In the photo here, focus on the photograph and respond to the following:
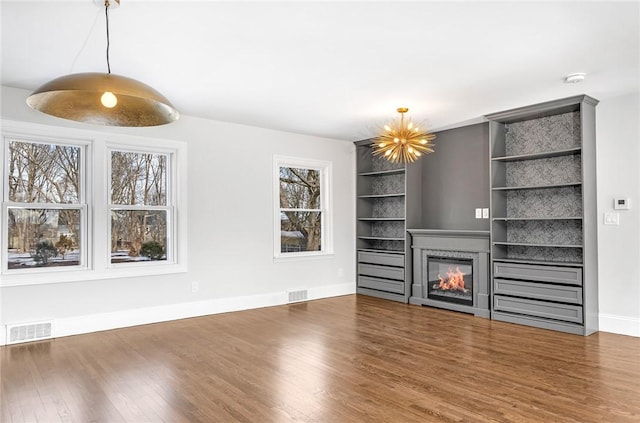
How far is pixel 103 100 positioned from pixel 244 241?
395 cm

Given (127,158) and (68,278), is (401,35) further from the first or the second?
(68,278)

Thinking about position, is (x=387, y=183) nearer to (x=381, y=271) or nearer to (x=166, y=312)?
(x=381, y=271)

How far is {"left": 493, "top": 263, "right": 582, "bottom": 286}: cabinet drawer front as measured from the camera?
15.3 feet

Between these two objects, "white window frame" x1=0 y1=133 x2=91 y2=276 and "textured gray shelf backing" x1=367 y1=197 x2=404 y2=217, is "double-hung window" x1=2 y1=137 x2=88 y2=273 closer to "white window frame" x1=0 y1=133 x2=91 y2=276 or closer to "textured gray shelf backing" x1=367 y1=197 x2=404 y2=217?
"white window frame" x1=0 y1=133 x2=91 y2=276

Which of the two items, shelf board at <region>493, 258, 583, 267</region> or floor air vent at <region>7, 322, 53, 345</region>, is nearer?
floor air vent at <region>7, 322, 53, 345</region>

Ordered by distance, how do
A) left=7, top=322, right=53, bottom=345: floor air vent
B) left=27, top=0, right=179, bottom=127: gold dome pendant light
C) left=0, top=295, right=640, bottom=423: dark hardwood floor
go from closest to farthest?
left=27, top=0, right=179, bottom=127: gold dome pendant light
left=0, top=295, right=640, bottom=423: dark hardwood floor
left=7, top=322, right=53, bottom=345: floor air vent

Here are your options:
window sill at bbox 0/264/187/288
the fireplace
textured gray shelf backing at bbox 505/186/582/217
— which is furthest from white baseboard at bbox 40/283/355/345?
textured gray shelf backing at bbox 505/186/582/217

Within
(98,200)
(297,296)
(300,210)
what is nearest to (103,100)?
(98,200)

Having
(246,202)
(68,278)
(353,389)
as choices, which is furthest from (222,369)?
(246,202)

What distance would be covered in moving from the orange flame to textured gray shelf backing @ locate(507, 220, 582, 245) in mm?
808

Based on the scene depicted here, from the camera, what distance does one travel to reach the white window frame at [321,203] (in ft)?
20.8

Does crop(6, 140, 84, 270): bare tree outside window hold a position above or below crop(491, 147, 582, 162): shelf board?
below

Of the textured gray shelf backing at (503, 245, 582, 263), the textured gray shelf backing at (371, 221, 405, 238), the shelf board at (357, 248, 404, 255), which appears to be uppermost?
the textured gray shelf backing at (371, 221, 405, 238)

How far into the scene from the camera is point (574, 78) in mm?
4031
